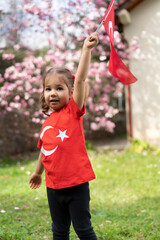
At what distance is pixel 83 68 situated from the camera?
1701 millimetres

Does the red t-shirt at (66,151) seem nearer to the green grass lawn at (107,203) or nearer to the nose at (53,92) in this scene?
the nose at (53,92)

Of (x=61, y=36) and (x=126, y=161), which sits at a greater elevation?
(x=61, y=36)

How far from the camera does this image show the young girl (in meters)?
1.79

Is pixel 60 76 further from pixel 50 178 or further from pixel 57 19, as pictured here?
pixel 57 19

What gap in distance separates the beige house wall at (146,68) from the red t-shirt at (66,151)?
551cm

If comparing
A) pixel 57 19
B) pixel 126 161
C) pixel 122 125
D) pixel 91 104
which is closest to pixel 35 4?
pixel 57 19

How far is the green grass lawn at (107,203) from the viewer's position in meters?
2.67

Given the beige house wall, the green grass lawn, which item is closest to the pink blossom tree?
the beige house wall

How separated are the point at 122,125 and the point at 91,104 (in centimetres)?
416

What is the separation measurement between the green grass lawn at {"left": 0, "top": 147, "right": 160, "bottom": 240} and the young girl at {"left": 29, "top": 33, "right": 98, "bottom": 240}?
834mm

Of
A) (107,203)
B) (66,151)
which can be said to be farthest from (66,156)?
(107,203)

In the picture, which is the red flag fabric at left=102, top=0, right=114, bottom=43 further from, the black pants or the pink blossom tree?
the pink blossom tree

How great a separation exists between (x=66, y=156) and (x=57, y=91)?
40 cm

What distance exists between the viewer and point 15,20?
707cm
